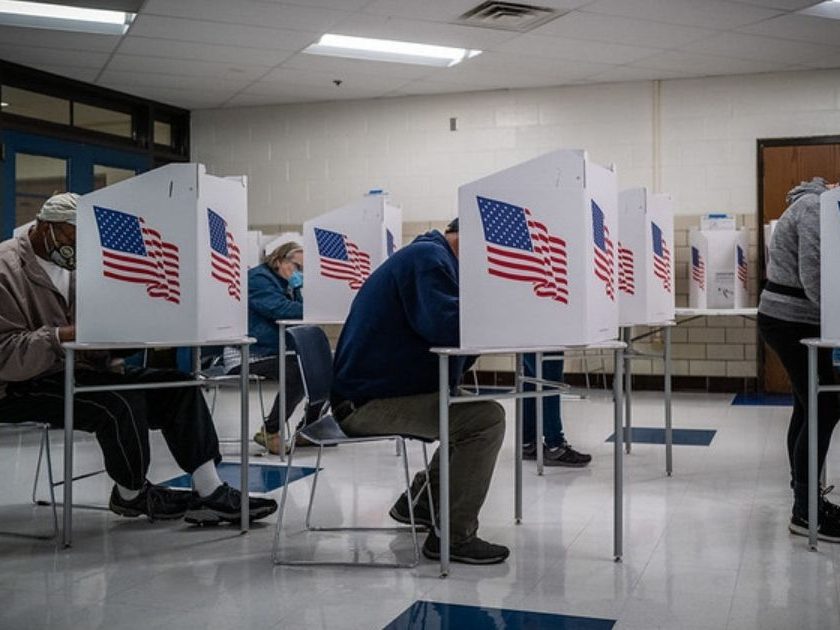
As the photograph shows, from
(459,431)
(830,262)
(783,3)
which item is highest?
(783,3)

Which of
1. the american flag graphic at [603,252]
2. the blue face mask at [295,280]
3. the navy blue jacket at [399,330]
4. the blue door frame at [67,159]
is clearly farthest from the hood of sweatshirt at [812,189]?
the blue door frame at [67,159]

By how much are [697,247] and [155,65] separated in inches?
153

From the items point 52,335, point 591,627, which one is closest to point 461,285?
point 591,627

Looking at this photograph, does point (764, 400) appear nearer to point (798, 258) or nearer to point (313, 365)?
point (798, 258)

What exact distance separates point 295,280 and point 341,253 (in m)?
0.92

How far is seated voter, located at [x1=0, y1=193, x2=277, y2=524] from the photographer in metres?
3.04

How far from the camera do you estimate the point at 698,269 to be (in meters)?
6.64

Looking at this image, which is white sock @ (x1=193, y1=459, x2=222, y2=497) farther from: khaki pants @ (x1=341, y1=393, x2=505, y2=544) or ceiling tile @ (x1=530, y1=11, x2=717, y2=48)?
ceiling tile @ (x1=530, y1=11, x2=717, y2=48)

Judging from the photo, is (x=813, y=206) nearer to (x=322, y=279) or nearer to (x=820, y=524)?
(x=820, y=524)

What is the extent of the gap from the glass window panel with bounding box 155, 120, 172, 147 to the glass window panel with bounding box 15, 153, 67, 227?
117 cm

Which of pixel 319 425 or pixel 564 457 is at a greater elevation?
pixel 319 425

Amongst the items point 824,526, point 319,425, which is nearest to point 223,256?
point 319,425

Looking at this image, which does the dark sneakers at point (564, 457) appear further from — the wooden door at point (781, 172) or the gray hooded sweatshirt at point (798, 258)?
the wooden door at point (781, 172)

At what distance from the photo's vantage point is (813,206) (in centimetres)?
301
